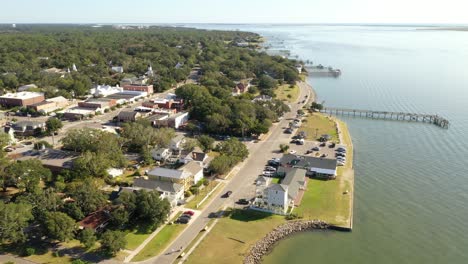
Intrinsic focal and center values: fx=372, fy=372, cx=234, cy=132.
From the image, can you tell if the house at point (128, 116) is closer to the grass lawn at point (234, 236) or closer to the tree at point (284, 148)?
the tree at point (284, 148)

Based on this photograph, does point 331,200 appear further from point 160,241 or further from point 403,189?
point 160,241

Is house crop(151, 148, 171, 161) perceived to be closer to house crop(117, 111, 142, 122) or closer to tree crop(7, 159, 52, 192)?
tree crop(7, 159, 52, 192)

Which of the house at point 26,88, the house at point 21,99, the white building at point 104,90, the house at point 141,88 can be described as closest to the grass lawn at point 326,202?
the house at point 141,88

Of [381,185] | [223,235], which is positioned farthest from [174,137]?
[381,185]

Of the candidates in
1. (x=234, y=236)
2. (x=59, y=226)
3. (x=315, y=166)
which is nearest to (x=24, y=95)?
(x=59, y=226)

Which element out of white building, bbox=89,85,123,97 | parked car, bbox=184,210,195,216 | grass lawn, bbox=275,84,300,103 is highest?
white building, bbox=89,85,123,97

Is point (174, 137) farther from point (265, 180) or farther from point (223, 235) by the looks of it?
point (223, 235)

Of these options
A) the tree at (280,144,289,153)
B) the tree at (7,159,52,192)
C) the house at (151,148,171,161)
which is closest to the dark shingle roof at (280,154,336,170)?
the tree at (280,144,289,153)
